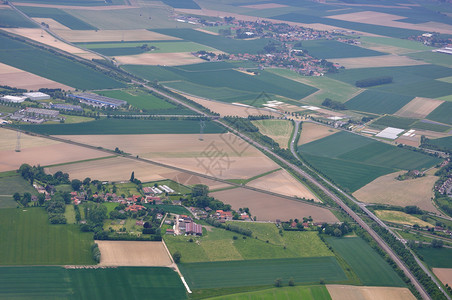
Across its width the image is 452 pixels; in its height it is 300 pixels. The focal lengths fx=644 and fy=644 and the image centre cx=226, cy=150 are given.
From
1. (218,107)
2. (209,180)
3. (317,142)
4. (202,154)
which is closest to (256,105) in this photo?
(218,107)

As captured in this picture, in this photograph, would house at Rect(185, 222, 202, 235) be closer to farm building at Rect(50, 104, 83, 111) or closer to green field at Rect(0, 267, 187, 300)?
green field at Rect(0, 267, 187, 300)

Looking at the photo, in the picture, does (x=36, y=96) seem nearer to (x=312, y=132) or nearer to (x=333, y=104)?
(x=312, y=132)

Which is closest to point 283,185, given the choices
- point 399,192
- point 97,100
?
point 399,192

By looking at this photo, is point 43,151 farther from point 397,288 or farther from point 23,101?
point 397,288

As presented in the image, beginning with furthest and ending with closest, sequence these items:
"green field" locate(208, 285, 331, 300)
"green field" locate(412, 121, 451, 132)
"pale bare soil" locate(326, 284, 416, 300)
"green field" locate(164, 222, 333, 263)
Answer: "green field" locate(412, 121, 451, 132) → "green field" locate(164, 222, 333, 263) → "pale bare soil" locate(326, 284, 416, 300) → "green field" locate(208, 285, 331, 300)

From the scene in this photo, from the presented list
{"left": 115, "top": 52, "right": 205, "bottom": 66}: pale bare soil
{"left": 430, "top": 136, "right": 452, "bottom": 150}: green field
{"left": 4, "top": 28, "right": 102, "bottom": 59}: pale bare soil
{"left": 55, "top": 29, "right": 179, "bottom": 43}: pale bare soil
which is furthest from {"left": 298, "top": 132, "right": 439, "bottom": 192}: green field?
{"left": 55, "top": 29, "right": 179, "bottom": 43}: pale bare soil
